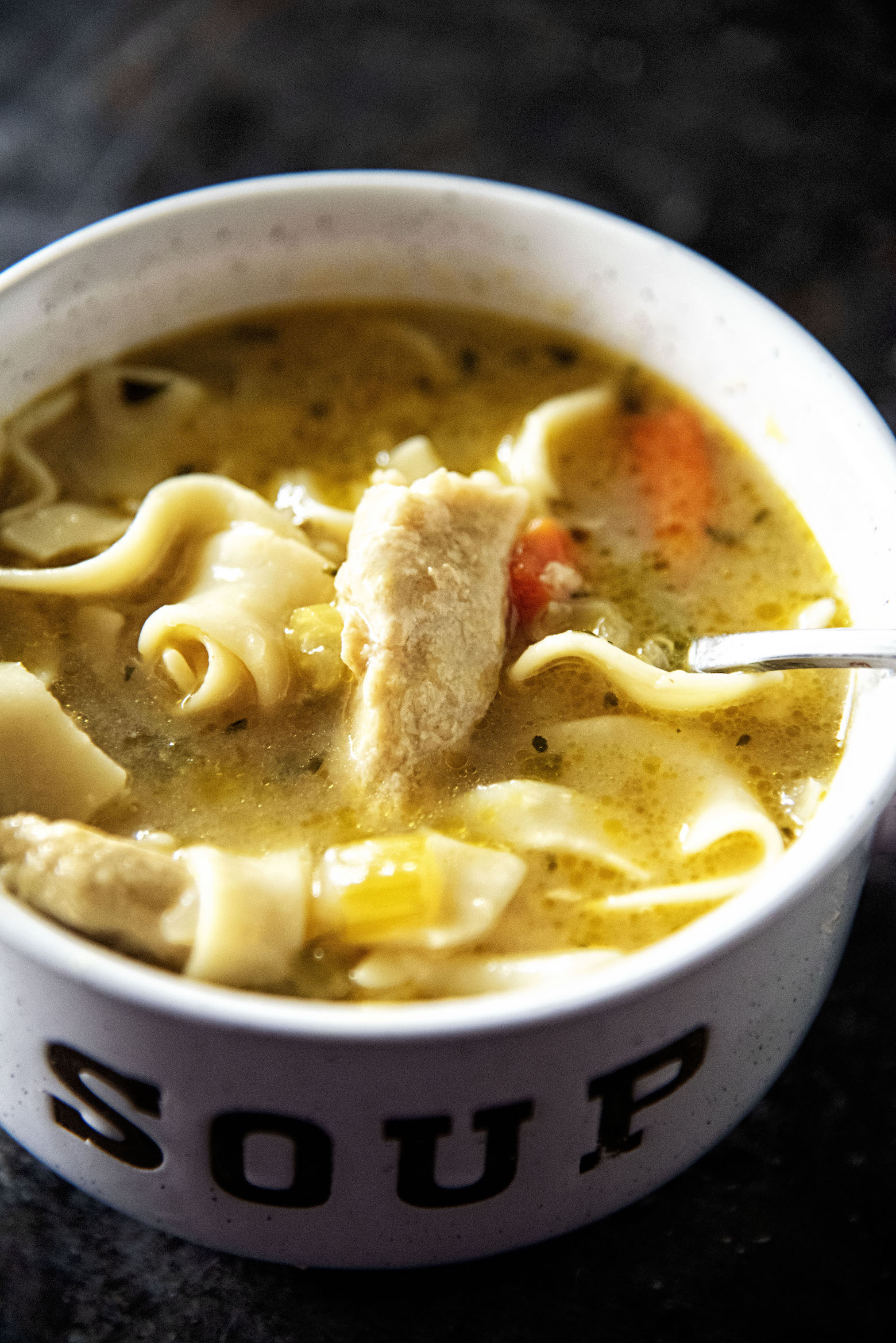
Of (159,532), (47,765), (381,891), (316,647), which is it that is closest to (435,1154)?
(381,891)

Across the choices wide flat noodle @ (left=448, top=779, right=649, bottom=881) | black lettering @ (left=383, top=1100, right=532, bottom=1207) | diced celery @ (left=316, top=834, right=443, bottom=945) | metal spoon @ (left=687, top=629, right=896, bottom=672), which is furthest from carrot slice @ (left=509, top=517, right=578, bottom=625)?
black lettering @ (left=383, top=1100, right=532, bottom=1207)

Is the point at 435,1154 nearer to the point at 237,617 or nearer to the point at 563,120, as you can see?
the point at 237,617

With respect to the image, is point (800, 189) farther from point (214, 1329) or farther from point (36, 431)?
point (214, 1329)

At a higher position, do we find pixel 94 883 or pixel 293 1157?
pixel 94 883

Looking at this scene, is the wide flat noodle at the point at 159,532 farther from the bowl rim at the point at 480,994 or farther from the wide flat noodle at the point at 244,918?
the bowl rim at the point at 480,994

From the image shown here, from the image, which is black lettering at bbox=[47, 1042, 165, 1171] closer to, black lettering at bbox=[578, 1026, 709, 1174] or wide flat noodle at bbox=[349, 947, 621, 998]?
wide flat noodle at bbox=[349, 947, 621, 998]

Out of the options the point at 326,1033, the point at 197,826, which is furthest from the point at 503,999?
the point at 197,826
